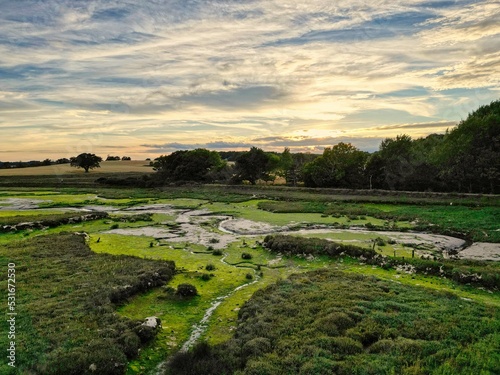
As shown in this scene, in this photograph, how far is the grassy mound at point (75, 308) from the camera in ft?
37.3

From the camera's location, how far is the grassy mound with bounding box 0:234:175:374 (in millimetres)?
11367

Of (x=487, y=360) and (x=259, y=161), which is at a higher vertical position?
(x=259, y=161)

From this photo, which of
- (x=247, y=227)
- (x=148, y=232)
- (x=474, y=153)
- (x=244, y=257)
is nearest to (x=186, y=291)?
(x=244, y=257)

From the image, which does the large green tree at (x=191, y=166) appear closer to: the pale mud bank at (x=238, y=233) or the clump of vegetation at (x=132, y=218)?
the pale mud bank at (x=238, y=233)

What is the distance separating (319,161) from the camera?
85.4 m

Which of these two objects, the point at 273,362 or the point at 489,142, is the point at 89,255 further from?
the point at 489,142

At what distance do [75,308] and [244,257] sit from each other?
12.4 m

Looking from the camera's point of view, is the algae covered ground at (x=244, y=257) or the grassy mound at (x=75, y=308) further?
the algae covered ground at (x=244, y=257)

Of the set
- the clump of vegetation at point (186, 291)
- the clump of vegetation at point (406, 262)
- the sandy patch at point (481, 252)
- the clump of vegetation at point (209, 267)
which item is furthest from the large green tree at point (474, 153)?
the clump of vegetation at point (186, 291)

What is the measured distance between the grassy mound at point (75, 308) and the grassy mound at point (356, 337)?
2302 mm

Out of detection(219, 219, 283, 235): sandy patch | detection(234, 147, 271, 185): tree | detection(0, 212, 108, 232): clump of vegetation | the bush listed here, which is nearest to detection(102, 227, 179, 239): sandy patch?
detection(219, 219, 283, 235): sandy patch

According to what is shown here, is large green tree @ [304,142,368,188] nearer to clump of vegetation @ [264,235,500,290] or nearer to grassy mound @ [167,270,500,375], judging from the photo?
clump of vegetation @ [264,235,500,290]

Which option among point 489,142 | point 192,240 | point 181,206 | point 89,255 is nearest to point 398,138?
point 489,142

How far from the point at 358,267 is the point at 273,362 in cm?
1311
